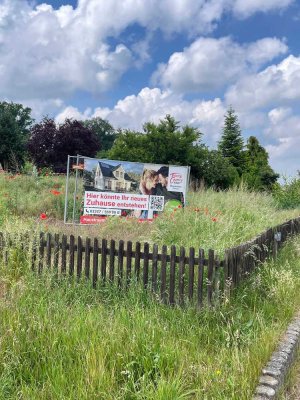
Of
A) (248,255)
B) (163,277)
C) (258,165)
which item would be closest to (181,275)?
(163,277)

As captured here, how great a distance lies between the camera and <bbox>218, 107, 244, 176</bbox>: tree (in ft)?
108

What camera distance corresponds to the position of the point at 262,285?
5508 mm

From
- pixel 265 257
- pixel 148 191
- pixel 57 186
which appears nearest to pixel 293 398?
pixel 265 257

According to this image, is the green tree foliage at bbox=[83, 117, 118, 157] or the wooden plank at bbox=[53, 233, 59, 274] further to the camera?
the green tree foliage at bbox=[83, 117, 118, 157]

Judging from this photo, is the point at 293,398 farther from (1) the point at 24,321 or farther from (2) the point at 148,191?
(2) the point at 148,191

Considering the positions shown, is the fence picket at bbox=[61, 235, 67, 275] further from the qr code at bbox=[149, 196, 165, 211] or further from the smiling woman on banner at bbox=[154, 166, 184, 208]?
the smiling woman on banner at bbox=[154, 166, 184, 208]

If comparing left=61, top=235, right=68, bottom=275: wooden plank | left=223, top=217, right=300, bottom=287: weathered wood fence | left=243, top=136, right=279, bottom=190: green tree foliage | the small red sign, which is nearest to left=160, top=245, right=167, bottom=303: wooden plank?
left=223, top=217, right=300, bottom=287: weathered wood fence

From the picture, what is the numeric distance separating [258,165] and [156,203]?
67.4 ft

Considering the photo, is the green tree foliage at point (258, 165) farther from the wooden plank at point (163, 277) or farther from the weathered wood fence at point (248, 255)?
the wooden plank at point (163, 277)

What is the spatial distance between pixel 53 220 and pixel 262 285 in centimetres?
797

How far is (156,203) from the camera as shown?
12.5 m

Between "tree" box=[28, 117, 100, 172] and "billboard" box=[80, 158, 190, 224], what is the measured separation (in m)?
17.6

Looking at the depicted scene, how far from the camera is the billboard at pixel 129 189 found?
1198 cm

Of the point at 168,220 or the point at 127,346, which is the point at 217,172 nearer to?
the point at 168,220
